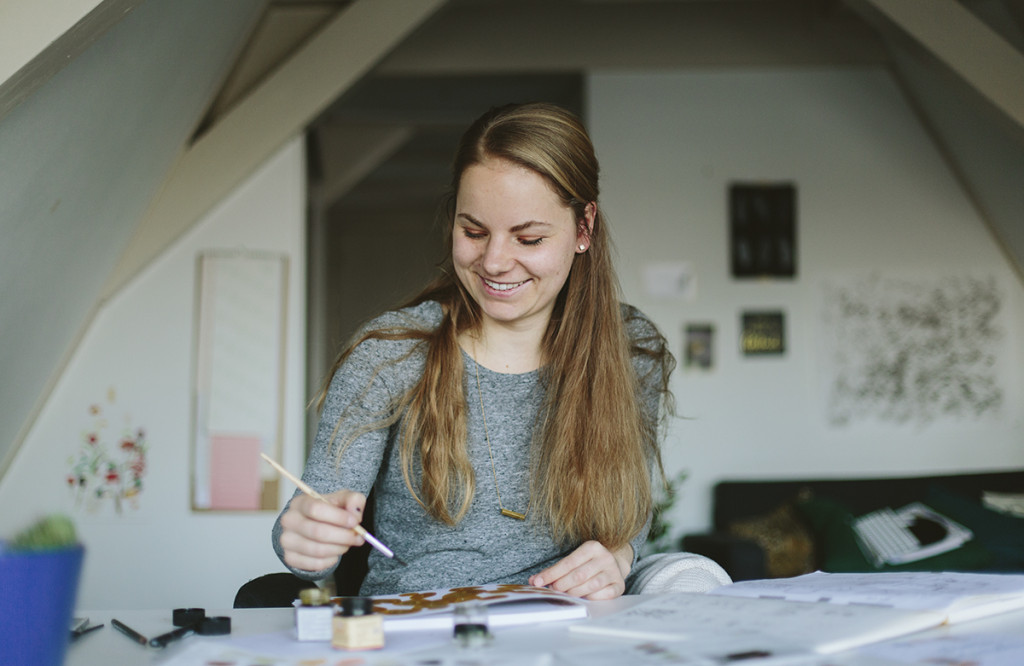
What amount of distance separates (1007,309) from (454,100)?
2908 mm

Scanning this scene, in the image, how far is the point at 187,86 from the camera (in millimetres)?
2643

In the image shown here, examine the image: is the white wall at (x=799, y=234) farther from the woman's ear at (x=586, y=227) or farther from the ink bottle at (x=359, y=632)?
the ink bottle at (x=359, y=632)

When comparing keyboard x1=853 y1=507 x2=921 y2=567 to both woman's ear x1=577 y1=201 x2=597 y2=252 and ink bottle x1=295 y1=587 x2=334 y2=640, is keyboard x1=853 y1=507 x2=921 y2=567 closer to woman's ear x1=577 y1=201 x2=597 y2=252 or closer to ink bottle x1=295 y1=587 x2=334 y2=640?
woman's ear x1=577 y1=201 x2=597 y2=252

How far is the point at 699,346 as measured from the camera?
14.3 feet

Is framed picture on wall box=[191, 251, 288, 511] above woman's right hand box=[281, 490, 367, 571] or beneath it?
above

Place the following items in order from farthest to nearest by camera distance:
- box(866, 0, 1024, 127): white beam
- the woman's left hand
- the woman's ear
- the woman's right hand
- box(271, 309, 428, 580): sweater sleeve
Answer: box(866, 0, 1024, 127): white beam < the woman's ear < box(271, 309, 428, 580): sweater sleeve < the woman's left hand < the woman's right hand

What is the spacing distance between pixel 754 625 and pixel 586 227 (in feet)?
2.98

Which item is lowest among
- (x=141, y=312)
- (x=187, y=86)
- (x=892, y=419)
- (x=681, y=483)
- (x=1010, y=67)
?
(x=681, y=483)

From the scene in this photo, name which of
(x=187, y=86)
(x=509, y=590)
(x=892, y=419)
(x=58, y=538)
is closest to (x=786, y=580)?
(x=509, y=590)

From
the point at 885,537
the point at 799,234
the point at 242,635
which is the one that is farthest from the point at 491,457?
the point at 799,234

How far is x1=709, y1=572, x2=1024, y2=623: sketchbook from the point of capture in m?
0.99

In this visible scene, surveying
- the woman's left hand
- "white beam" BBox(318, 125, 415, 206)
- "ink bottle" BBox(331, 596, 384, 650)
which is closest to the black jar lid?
"ink bottle" BBox(331, 596, 384, 650)

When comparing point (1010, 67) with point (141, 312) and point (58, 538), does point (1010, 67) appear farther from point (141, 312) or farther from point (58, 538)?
point (58, 538)

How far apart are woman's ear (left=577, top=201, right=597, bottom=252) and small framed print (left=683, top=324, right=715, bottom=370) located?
2.74 meters
